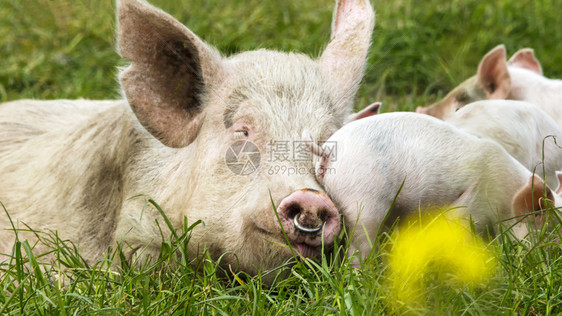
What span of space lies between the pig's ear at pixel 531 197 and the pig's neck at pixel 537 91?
5.15 ft

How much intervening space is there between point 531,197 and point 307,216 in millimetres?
968

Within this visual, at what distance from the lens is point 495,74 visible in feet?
14.7

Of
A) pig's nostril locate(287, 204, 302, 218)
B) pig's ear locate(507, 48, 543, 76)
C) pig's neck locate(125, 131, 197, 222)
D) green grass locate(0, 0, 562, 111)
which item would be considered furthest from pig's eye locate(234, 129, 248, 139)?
green grass locate(0, 0, 562, 111)

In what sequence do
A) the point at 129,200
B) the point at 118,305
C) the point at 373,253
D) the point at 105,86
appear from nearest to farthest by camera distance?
the point at 118,305 → the point at 373,253 → the point at 129,200 → the point at 105,86

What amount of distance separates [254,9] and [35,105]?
288cm

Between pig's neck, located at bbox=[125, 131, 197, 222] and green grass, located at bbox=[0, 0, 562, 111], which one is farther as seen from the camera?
green grass, located at bbox=[0, 0, 562, 111]

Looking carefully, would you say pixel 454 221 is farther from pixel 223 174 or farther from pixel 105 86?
pixel 105 86

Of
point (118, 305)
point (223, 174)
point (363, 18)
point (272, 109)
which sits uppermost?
point (363, 18)

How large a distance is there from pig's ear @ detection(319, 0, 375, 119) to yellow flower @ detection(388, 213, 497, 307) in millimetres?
719

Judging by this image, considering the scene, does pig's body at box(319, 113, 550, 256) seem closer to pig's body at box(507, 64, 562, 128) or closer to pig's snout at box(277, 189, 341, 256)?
pig's snout at box(277, 189, 341, 256)

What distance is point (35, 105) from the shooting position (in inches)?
165

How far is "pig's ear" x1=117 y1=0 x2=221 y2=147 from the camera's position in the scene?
3062 millimetres

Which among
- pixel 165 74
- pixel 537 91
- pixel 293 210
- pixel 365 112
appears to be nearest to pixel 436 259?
pixel 293 210

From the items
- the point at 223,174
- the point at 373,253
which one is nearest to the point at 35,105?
the point at 223,174
